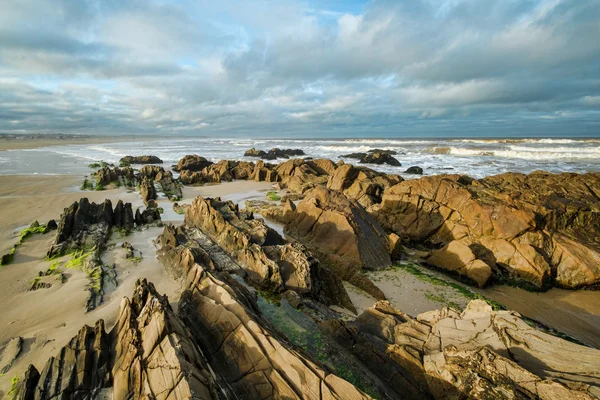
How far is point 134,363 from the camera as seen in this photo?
3861 mm

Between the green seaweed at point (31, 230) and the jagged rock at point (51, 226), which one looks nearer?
the green seaweed at point (31, 230)

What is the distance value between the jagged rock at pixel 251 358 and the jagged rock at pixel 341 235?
504 cm

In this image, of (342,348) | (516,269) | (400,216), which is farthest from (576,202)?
(342,348)

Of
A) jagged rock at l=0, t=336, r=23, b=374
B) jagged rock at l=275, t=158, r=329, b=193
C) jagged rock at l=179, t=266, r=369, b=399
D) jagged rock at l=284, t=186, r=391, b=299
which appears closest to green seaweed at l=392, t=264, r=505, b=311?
jagged rock at l=284, t=186, r=391, b=299

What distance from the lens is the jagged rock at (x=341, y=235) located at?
9750mm

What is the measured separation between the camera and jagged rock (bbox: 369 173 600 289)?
9.87 m

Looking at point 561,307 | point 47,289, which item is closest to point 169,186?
point 47,289

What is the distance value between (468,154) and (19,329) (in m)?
55.4

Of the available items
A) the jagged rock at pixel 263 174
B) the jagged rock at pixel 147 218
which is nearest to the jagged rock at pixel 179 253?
the jagged rock at pixel 147 218

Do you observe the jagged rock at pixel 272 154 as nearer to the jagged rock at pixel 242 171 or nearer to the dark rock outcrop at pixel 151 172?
the jagged rock at pixel 242 171

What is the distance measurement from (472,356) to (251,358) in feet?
9.99

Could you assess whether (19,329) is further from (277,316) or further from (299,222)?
(299,222)

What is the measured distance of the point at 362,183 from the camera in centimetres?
1836

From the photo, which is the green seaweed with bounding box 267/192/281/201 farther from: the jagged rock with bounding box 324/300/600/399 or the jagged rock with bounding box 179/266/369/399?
the jagged rock with bounding box 179/266/369/399
